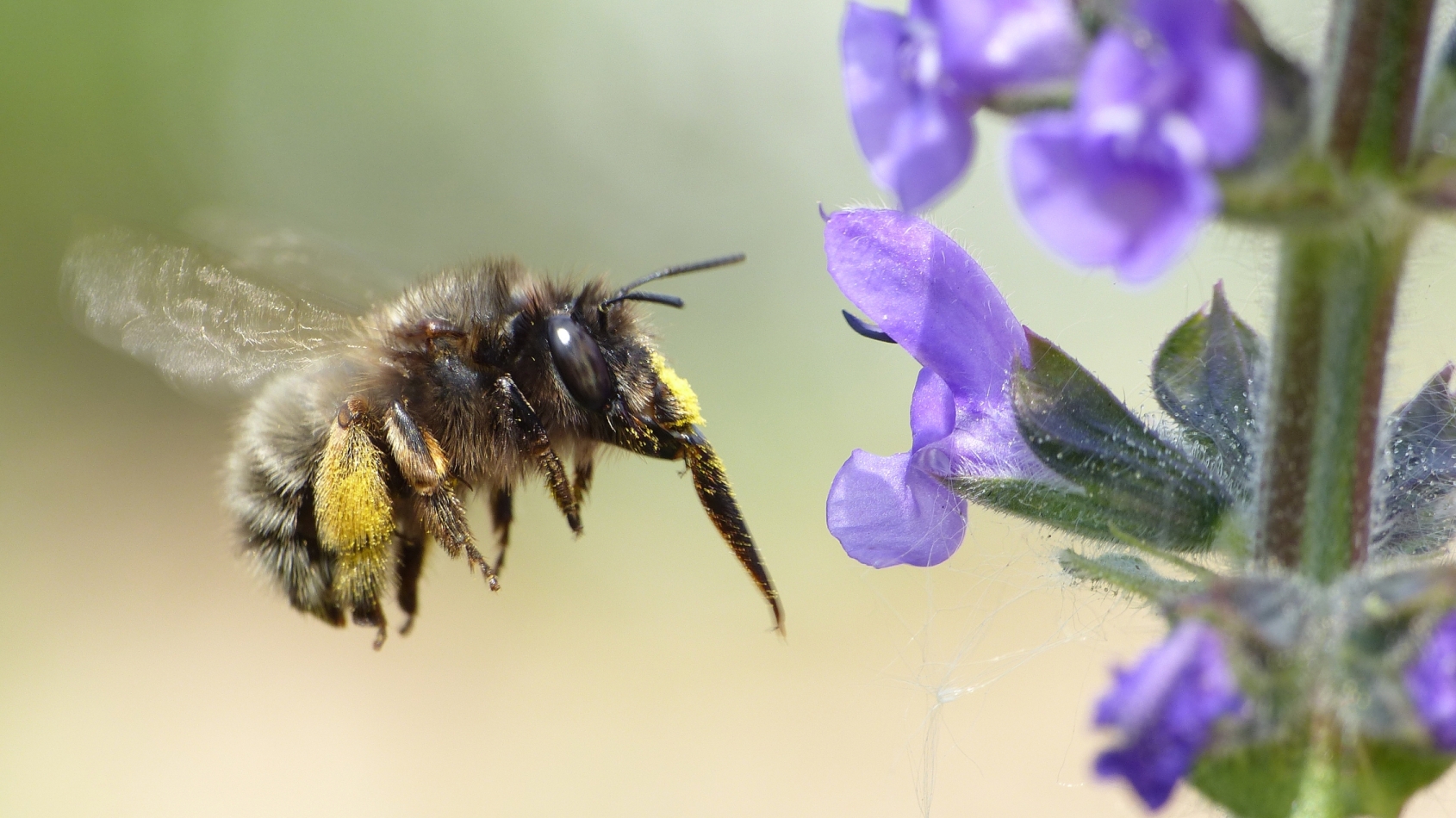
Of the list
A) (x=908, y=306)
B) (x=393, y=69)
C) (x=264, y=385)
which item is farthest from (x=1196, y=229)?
(x=393, y=69)

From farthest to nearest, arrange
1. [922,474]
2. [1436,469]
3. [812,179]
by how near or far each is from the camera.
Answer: [812,179], [922,474], [1436,469]

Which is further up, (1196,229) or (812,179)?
(1196,229)

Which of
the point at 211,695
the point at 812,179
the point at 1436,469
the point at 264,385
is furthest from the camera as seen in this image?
the point at 812,179

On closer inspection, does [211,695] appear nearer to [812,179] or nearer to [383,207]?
[383,207]

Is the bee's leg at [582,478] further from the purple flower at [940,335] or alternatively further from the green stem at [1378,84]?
the green stem at [1378,84]

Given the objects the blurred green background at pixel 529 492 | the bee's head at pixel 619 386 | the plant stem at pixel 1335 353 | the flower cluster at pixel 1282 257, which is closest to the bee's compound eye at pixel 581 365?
the bee's head at pixel 619 386

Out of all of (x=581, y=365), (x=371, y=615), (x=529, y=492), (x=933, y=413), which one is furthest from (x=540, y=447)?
(x=529, y=492)
